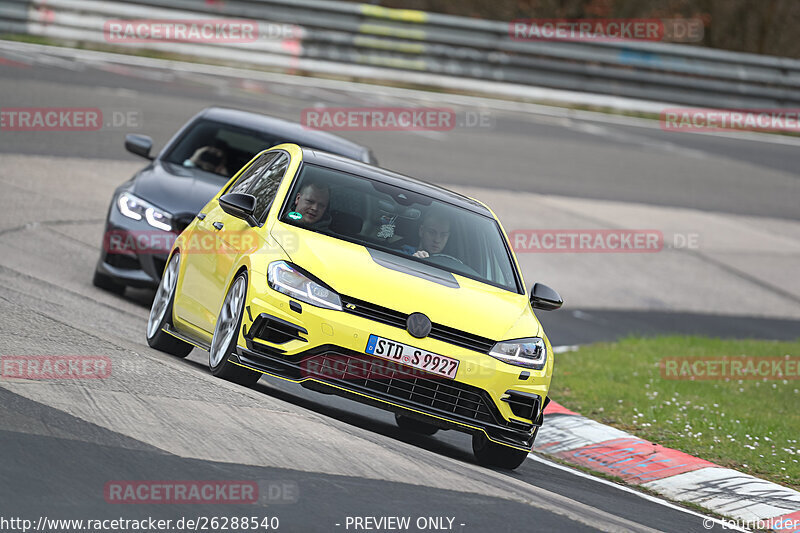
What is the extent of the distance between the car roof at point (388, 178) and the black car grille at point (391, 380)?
1811 millimetres

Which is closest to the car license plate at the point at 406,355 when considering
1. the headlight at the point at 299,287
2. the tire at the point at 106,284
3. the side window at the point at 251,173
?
the headlight at the point at 299,287

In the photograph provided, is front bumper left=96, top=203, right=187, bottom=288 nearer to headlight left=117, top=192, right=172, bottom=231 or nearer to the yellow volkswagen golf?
headlight left=117, top=192, right=172, bottom=231

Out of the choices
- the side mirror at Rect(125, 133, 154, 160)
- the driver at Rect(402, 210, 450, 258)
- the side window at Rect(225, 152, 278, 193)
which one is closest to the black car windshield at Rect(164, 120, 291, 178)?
the side mirror at Rect(125, 133, 154, 160)

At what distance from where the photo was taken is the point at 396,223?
332 inches

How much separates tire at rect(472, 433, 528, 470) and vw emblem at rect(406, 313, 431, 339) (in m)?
0.85

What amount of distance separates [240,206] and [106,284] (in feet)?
12.2

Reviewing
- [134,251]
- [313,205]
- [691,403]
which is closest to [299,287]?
[313,205]

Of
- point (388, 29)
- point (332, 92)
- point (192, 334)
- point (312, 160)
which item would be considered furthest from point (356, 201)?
point (388, 29)

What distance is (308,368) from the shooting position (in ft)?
24.0

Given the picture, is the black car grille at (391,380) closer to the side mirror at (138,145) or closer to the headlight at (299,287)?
the headlight at (299,287)

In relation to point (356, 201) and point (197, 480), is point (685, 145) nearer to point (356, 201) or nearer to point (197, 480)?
point (356, 201)

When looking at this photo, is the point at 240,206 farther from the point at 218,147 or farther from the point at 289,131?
the point at 289,131

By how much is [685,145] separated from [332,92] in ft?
23.3

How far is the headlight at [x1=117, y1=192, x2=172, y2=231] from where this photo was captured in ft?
35.9
